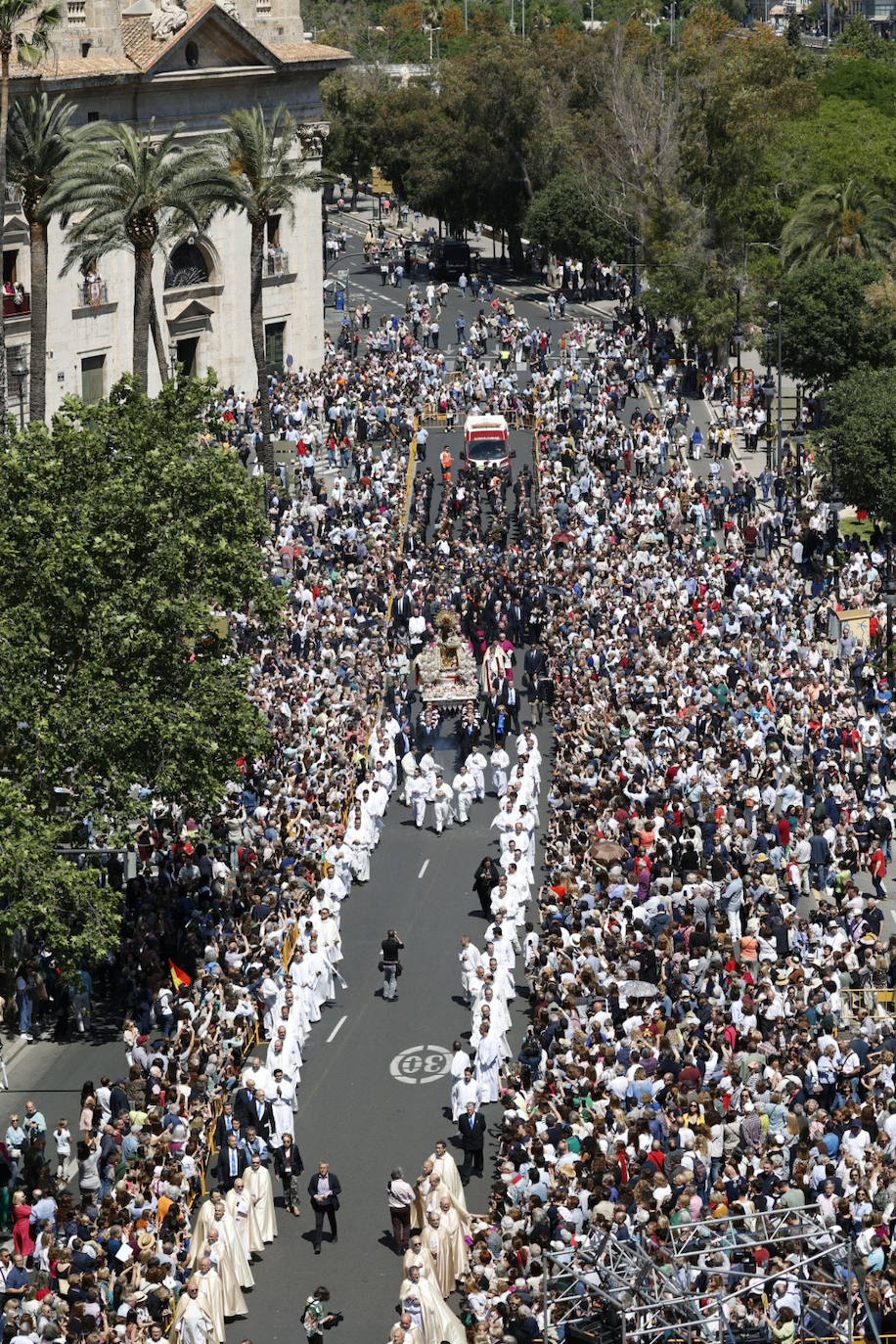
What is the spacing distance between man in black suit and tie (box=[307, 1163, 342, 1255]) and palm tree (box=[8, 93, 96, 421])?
27557mm

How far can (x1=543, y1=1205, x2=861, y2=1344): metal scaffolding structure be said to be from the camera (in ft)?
69.7

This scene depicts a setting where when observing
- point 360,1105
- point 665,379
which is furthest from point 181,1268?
point 665,379

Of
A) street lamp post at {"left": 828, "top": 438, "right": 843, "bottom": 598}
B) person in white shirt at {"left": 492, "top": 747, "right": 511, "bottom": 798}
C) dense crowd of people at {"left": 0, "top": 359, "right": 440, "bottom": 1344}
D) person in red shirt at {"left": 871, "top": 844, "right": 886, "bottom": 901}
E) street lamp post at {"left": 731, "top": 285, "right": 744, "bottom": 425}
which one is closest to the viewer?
dense crowd of people at {"left": 0, "top": 359, "right": 440, "bottom": 1344}

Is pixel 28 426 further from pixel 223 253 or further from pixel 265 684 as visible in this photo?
pixel 223 253

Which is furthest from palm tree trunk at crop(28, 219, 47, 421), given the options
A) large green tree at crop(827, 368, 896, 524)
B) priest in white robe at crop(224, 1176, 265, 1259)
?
priest in white robe at crop(224, 1176, 265, 1259)

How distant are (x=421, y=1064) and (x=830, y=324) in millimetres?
39254

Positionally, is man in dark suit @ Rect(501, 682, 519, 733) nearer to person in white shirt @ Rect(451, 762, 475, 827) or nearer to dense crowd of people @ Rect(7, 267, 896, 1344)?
dense crowd of people @ Rect(7, 267, 896, 1344)

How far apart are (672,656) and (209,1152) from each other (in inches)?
686

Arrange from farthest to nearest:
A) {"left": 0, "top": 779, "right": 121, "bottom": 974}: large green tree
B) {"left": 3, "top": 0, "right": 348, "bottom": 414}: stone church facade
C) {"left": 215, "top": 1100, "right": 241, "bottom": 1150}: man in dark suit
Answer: {"left": 3, "top": 0, "right": 348, "bottom": 414}: stone church facade, {"left": 0, "top": 779, "right": 121, "bottom": 974}: large green tree, {"left": 215, "top": 1100, "right": 241, "bottom": 1150}: man in dark suit

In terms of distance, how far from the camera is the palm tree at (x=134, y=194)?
5081cm

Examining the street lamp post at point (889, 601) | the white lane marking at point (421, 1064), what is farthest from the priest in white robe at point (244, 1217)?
the street lamp post at point (889, 601)

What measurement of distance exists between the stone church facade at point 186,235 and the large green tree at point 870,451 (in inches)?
662

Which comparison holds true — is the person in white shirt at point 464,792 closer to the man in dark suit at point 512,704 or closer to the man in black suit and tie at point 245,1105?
the man in dark suit at point 512,704

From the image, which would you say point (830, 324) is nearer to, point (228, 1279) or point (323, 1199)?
point (323, 1199)
